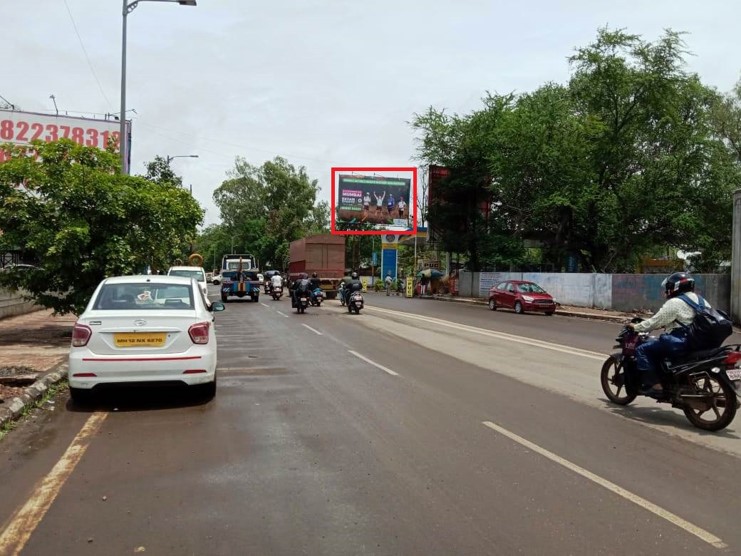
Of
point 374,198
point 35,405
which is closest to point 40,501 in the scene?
point 35,405

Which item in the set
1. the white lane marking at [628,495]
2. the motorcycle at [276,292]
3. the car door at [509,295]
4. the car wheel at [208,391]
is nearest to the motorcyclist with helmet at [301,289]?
the car door at [509,295]

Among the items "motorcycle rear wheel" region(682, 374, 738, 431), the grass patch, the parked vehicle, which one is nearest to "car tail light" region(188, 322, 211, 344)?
the grass patch

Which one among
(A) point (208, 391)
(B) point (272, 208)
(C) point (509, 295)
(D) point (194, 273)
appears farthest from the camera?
(B) point (272, 208)

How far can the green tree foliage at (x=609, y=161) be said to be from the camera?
32531 millimetres

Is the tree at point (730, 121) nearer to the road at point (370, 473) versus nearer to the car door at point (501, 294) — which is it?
the car door at point (501, 294)

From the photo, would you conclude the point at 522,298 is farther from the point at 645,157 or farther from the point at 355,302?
the point at 645,157

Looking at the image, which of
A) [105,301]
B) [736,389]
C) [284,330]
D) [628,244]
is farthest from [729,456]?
[628,244]

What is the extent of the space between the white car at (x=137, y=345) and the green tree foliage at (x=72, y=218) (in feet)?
19.4

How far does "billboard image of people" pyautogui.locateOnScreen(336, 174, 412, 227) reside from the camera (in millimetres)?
58094

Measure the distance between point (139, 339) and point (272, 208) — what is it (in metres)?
72.1

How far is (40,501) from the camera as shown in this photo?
456 cm

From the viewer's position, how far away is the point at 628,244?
114 ft

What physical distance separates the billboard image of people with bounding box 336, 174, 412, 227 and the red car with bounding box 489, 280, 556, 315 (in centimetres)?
3008

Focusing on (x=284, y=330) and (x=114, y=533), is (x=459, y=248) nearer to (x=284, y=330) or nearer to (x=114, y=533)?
(x=284, y=330)
